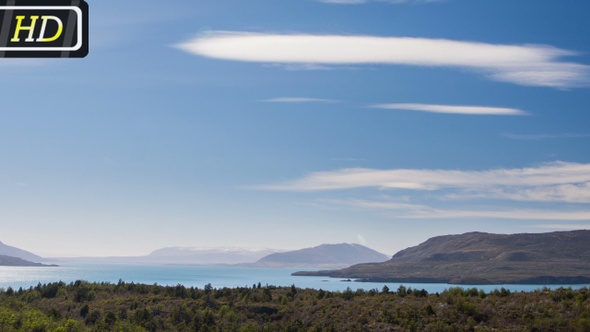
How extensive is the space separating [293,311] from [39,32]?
51.0 meters

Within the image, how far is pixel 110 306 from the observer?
80.7 meters

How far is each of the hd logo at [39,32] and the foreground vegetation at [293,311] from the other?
36058 mm

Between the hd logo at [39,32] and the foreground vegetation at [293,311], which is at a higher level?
the hd logo at [39,32]

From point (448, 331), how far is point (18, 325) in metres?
45.2

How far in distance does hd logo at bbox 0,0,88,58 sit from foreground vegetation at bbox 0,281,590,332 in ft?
118

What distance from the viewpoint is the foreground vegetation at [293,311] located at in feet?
207

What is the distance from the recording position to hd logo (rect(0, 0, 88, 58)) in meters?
38.6

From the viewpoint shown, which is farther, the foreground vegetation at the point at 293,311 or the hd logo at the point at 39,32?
the foreground vegetation at the point at 293,311

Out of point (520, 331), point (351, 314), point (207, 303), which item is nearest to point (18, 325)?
point (207, 303)

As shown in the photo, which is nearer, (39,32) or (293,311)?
(39,32)

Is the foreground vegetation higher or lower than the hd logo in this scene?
lower

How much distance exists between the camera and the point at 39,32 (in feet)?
126

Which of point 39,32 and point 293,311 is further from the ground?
point 39,32

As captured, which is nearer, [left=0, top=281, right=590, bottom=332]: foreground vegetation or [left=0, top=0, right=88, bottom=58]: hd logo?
[left=0, top=0, right=88, bottom=58]: hd logo
